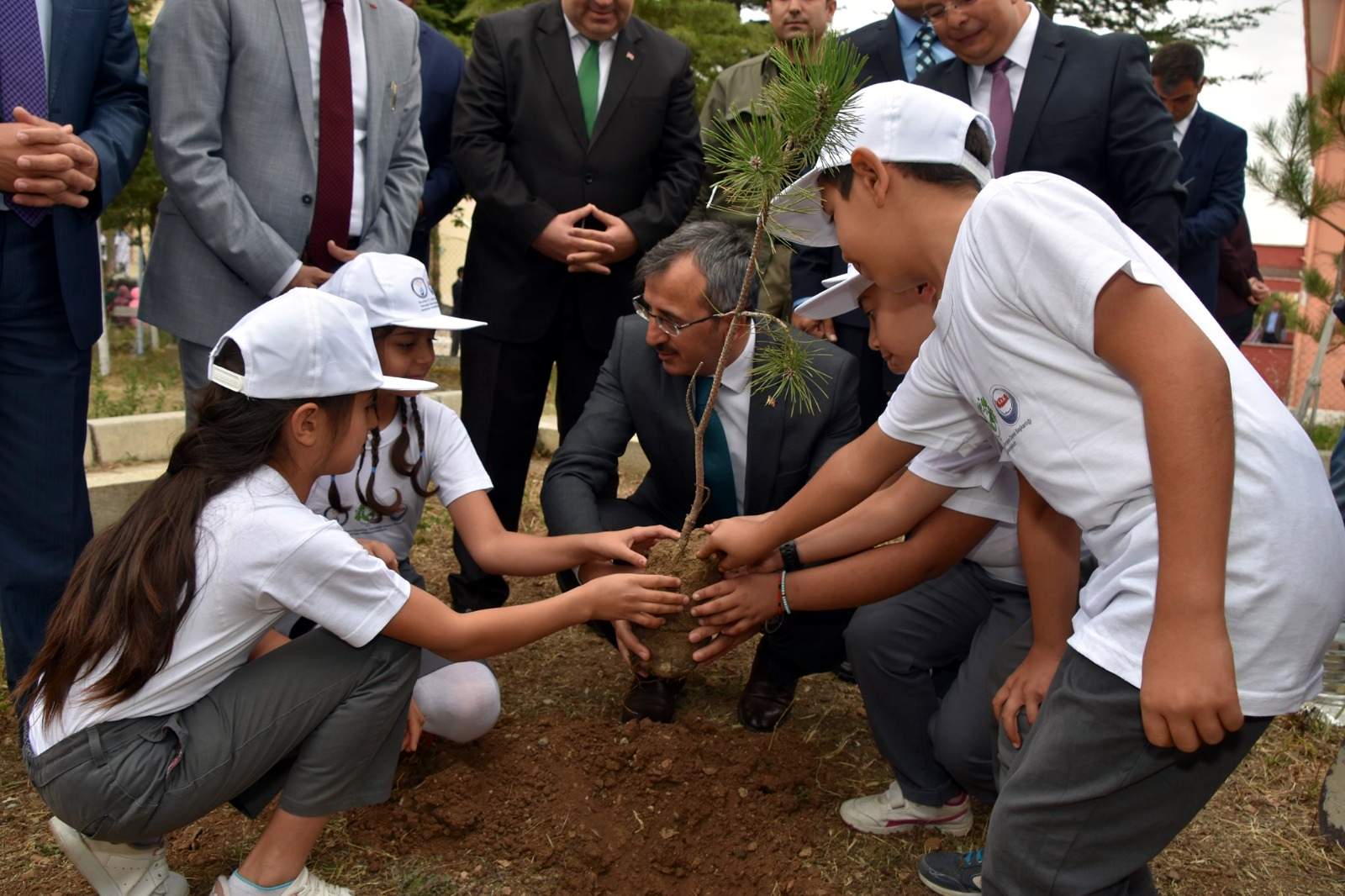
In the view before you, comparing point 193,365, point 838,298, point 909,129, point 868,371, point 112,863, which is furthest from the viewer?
point 868,371

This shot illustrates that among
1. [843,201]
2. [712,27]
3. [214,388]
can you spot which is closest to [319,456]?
[214,388]

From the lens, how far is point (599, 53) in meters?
3.89

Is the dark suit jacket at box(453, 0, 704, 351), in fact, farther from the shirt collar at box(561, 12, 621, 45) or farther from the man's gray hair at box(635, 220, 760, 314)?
the man's gray hair at box(635, 220, 760, 314)

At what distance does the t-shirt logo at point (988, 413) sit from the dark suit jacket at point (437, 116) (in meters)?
2.75

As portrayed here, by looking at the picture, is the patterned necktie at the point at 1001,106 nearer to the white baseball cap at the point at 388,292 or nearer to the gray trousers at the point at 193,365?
the white baseball cap at the point at 388,292

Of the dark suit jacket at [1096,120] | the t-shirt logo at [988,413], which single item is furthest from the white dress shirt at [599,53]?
the t-shirt logo at [988,413]

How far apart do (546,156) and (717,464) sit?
131 cm

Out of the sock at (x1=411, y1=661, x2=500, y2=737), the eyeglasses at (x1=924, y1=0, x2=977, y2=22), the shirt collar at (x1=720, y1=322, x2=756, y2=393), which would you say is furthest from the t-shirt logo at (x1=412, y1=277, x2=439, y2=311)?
the eyeglasses at (x1=924, y1=0, x2=977, y2=22)

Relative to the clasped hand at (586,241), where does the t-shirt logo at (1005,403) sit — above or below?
above

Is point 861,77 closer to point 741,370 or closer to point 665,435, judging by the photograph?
point 741,370

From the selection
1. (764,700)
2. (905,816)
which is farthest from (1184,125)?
(905,816)

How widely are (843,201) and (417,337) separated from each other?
1247 millimetres

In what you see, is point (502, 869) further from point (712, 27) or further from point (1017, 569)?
point (712, 27)

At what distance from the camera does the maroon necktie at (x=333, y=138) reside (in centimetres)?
328
